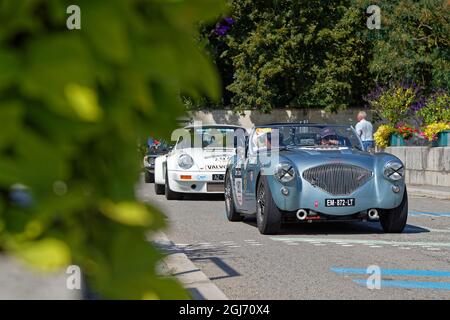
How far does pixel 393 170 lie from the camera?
35.3 ft

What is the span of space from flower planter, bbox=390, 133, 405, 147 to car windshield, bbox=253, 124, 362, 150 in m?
12.8

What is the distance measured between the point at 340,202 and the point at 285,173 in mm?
809

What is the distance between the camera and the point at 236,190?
12523mm

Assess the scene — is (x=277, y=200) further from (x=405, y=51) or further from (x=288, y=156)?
(x=405, y=51)

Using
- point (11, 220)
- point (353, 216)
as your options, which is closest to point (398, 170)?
point (353, 216)

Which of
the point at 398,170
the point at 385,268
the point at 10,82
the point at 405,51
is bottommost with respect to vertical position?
the point at 385,268

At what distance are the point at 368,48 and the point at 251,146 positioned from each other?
123ft

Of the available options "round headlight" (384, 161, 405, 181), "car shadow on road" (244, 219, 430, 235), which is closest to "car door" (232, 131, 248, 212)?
"car shadow on road" (244, 219, 430, 235)

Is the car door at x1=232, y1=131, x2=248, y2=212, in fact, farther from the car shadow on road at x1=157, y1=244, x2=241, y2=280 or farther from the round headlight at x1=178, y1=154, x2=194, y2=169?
the round headlight at x1=178, y1=154, x2=194, y2=169

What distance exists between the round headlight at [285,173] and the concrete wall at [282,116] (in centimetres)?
3745

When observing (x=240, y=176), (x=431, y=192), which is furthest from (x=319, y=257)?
(x=431, y=192)

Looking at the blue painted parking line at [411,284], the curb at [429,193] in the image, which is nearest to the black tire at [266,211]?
the blue painted parking line at [411,284]

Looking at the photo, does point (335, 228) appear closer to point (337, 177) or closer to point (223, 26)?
point (337, 177)

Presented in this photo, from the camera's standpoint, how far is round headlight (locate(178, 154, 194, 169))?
679 inches
